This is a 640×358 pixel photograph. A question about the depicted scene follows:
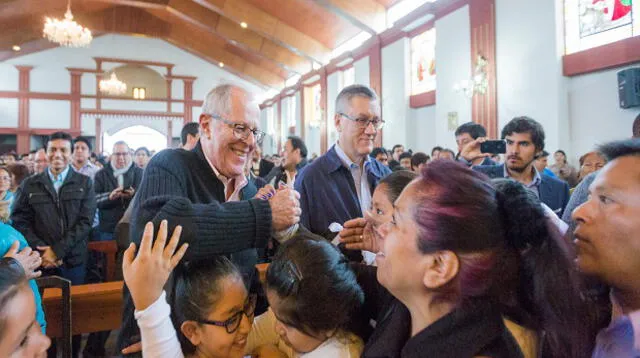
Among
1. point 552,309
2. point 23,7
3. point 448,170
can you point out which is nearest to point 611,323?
point 552,309

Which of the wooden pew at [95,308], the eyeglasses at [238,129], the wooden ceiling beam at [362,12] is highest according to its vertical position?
the wooden ceiling beam at [362,12]

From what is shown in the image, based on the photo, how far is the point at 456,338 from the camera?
84 cm

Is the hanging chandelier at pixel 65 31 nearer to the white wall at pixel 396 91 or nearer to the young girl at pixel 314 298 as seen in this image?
the white wall at pixel 396 91

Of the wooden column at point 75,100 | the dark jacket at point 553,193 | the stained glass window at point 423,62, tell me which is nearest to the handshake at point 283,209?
the dark jacket at point 553,193

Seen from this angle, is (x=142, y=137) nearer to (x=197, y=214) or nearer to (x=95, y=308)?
(x=95, y=308)

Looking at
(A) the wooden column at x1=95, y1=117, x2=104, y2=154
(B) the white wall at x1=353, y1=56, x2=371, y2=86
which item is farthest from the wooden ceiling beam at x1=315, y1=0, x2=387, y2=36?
(A) the wooden column at x1=95, y1=117, x2=104, y2=154

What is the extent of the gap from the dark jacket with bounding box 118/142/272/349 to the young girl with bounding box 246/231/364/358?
10cm

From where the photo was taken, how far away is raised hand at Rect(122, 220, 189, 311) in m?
0.88

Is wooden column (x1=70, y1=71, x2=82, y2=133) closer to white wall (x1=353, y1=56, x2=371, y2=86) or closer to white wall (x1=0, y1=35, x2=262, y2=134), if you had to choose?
white wall (x1=0, y1=35, x2=262, y2=134)

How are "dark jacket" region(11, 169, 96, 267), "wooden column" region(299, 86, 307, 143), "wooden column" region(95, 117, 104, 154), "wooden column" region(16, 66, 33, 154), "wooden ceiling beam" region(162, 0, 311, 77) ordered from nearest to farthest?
"dark jacket" region(11, 169, 96, 267) → "wooden ceiling beam" region(162, 0, 311, 77) → "wooden column" region(299, 86, 307, 143) → "wooden column" region(16, 66, 33, 154) → "wooden column" region(95, 117, 104, 154)

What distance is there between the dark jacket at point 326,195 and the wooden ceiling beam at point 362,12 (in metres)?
8.18

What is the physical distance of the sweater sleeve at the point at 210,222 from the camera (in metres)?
0.96

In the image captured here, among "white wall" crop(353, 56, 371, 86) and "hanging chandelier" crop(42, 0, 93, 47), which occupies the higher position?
"hanging chandelier" crop(42, 0, 93, 47)

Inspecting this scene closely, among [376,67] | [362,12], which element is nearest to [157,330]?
[362,12]
